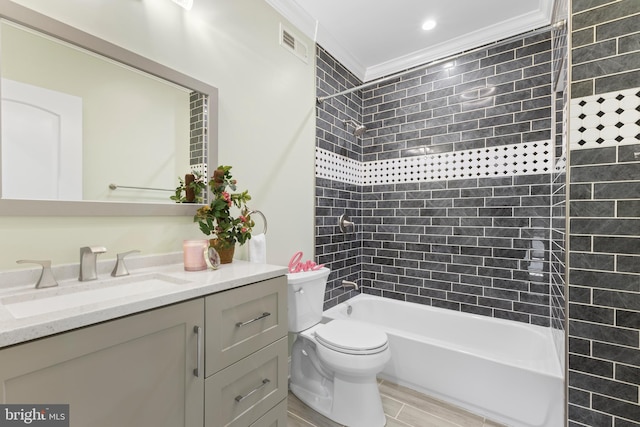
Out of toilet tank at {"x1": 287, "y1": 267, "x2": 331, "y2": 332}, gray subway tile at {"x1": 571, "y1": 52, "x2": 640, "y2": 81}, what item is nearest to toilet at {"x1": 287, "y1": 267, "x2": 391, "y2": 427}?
toilet tank at {"x1": 287, "y1": 267, "x2": 331, "y2": 332}

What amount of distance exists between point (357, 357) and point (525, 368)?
3.16ft

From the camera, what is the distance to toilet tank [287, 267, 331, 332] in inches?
72.6

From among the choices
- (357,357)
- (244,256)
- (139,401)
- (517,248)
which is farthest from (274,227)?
(517,248)

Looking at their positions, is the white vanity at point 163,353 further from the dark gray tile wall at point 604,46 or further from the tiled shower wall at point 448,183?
the dark gray tile wall at point 604,46

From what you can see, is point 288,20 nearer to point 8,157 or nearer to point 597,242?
point 8,157

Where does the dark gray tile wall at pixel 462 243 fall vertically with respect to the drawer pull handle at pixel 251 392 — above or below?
above

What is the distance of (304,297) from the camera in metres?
1.90

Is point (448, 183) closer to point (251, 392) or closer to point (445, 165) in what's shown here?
point (445, 165)

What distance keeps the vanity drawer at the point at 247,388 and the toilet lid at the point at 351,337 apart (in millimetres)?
447

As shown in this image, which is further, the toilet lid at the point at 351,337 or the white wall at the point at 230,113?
the toilet lid at the point at 351,337

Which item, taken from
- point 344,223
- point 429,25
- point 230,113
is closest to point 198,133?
point 230,113

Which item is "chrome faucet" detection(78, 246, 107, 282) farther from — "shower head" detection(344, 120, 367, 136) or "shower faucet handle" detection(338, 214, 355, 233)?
"shower head" detection(344, 120, 367, 136)

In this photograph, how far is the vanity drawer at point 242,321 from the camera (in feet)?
3.43

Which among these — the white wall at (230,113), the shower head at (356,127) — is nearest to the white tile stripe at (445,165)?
the shower head at (356,127)
